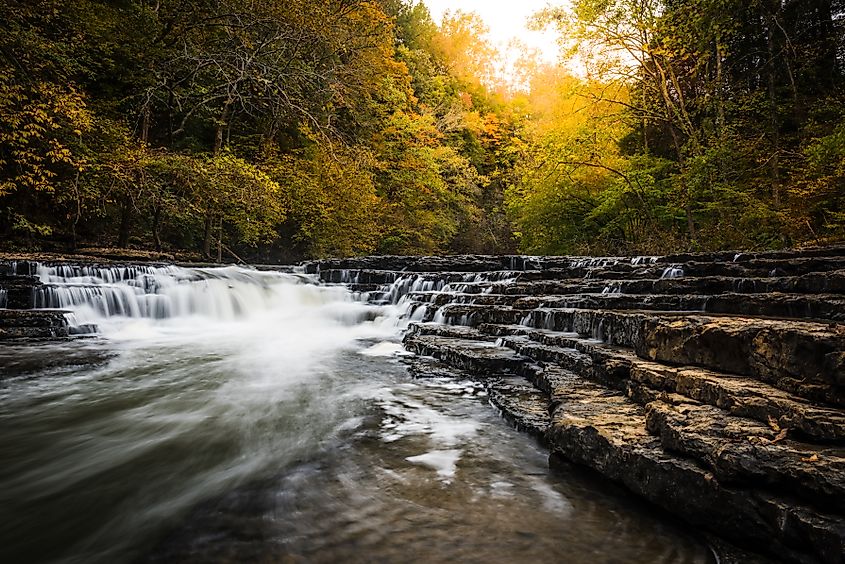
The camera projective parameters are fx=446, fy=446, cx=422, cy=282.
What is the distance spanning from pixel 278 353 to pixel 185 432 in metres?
3.28

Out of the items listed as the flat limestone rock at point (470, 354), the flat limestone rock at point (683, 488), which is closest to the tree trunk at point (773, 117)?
the flat limestone rock at point (470, 354)

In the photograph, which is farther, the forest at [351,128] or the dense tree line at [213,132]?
the dense tree line at [213,132]

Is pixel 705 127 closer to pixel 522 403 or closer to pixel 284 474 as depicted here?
pixel 522 403

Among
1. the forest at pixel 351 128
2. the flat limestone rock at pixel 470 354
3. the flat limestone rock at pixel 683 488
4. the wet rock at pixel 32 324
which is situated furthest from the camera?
the forest at pixel 351 128

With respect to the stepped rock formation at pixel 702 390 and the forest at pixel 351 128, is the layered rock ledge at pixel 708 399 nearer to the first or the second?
the stepped rock formation at pixel 702 390

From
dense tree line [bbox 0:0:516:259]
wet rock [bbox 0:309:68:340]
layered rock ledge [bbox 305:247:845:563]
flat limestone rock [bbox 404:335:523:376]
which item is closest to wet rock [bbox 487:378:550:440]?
layered rock ledge [bbox 305:247:845:563]

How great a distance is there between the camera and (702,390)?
248 centimetres

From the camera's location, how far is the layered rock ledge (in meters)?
1.72

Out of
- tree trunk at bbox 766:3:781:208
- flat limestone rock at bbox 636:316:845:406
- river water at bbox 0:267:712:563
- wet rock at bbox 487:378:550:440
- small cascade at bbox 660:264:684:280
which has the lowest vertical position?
river water at bbox 0:267:712:563

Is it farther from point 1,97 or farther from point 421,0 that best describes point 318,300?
point 421,0

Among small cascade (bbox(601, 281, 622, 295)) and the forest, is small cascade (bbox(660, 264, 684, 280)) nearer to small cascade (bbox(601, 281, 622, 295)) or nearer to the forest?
small cascade (bbox(601, 281, 622, 295))

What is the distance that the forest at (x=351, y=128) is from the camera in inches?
403

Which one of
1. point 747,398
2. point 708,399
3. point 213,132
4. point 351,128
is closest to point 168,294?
point 708,399

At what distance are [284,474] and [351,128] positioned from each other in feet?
63.9
